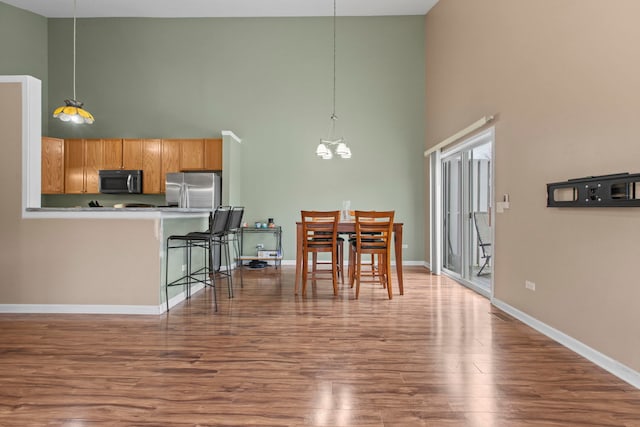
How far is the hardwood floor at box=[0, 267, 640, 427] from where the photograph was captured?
5.73ft

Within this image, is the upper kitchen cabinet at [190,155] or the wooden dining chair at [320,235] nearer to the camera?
the wooden dining chair at [320,235]

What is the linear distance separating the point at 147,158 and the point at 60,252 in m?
3.06

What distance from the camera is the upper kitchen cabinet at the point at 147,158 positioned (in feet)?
20.4

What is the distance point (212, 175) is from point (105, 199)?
2.33 metres

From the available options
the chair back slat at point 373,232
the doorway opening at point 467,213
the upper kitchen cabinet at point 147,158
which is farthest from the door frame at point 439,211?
the upper kitchen cabinet at point 147,158

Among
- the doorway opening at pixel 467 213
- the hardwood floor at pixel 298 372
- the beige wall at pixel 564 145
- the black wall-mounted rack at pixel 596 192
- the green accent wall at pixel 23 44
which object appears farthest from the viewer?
the green accent wall at pixel 23 44

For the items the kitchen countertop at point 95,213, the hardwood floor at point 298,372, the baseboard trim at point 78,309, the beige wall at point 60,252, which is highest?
the kitchen countertop at point 95,213

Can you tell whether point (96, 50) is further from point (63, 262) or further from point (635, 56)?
point (635, 56)

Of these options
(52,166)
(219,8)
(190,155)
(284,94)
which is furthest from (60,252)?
(219,8)

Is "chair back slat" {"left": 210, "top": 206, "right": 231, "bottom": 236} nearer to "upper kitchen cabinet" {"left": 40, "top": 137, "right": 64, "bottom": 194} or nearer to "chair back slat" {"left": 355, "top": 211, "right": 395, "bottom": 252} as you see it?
"chair back slat" {"left": 355, "top": 211, "right": 395, "bottom": 252}

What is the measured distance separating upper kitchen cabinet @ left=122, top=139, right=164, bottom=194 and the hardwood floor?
3197 millimetres

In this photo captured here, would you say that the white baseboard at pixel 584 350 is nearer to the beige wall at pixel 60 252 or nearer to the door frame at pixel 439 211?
the door frame at pixel 439 211

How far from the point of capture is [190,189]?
234 inches

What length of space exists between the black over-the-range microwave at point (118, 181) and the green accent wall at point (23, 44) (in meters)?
1.73
